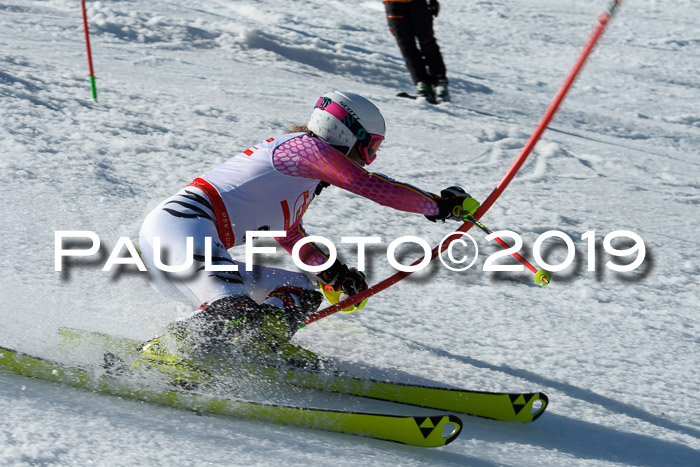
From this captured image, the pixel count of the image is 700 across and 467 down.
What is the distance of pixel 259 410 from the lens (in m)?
2.58

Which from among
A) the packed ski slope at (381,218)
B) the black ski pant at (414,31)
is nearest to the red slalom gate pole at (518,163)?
the packed ski slope at (381,218)

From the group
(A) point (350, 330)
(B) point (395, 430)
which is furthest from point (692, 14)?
(B) point (395, 430)

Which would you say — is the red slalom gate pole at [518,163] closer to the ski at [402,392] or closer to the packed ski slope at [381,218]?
the packed ski slope at [381,218]

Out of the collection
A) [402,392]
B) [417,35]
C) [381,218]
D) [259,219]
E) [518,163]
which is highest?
[417,35]

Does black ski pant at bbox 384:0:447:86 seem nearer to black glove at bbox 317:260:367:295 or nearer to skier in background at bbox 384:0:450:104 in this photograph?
skier in background at bbox 384:0:450:104

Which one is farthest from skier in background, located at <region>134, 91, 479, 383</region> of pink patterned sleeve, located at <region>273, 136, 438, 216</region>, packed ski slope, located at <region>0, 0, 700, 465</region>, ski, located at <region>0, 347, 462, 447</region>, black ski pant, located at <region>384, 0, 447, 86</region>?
black ski pant, located at <region>384, 0, 447, 86</region>

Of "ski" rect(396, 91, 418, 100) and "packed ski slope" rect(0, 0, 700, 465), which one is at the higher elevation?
"ski" rect(396, 91, 418, 100)

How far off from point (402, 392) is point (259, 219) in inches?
36.5

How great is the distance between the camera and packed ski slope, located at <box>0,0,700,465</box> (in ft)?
8.34

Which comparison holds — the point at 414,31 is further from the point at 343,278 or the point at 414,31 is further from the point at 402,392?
the point at 402,392

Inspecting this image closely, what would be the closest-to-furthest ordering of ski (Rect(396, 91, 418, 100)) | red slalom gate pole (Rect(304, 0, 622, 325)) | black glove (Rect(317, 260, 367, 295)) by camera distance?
red slalom gate pole (Rect(304, 0, 622, 325))
black glove (Rect(317, 260, 367, 295))
ski (Rect(396, 91, 418, 100))

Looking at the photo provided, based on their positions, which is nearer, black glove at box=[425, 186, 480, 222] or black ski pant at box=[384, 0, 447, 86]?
black glove at box=[425, 186, 480, 222]

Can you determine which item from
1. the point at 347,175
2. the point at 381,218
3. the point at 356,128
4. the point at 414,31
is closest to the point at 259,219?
the point at 347,175

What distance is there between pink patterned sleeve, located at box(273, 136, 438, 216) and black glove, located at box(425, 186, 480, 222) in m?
0.03
